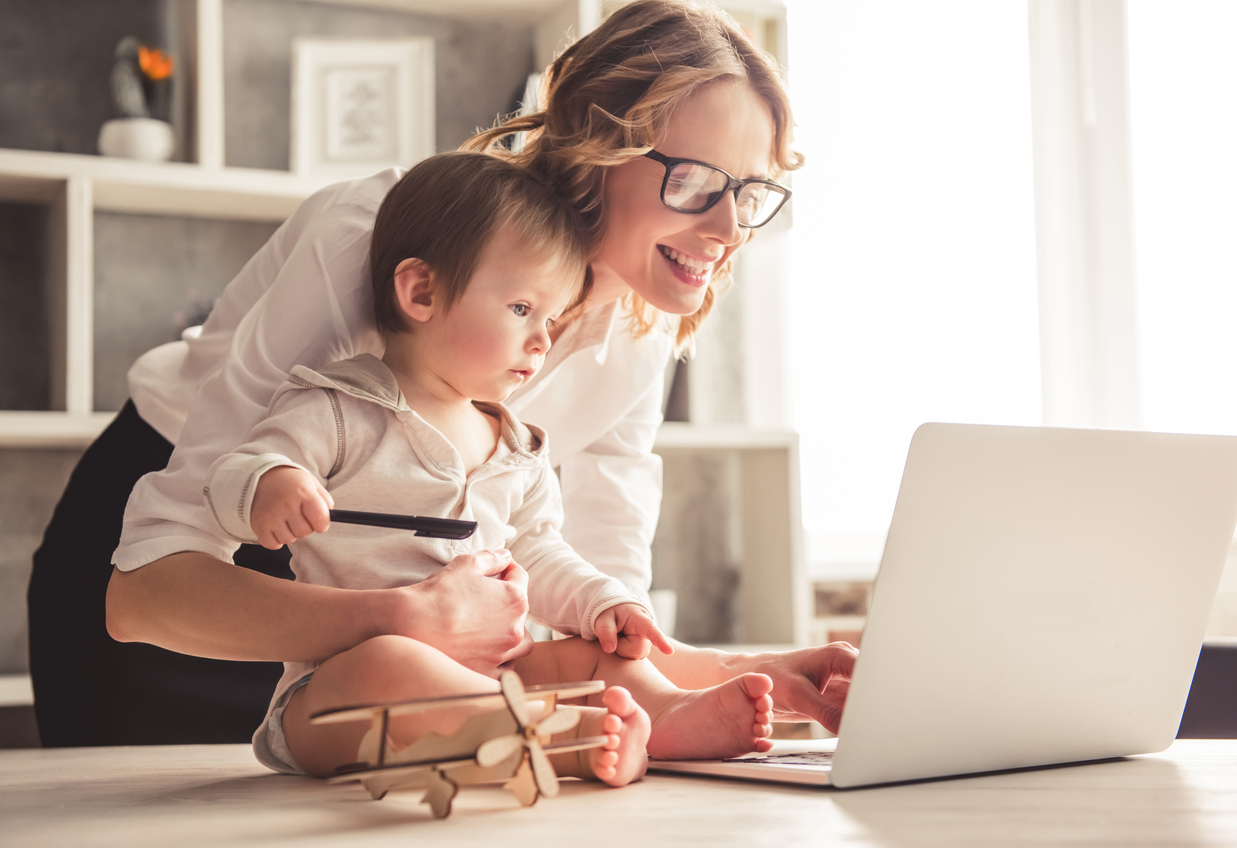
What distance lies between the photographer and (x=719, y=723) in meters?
0.87

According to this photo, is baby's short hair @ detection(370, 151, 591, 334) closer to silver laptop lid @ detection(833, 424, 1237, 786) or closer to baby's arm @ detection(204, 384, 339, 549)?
baby's arm @ detection(204, 384, 339, 549)

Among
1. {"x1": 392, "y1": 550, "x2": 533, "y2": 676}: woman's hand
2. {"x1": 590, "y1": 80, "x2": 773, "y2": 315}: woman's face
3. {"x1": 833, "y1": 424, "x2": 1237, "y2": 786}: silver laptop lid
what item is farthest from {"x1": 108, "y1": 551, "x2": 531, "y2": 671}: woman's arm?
{"x1": 590, "y1": 80, "x2": 773, "y2": 315}: woman's face

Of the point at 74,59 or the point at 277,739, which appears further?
the point at 74,59

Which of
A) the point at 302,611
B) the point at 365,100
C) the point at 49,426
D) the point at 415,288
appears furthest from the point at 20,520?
the point at 302,611

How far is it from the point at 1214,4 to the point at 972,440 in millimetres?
2619

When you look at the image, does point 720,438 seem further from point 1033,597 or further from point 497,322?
point 1033,597

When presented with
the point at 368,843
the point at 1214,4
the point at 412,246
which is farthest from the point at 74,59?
the point at 1214,4

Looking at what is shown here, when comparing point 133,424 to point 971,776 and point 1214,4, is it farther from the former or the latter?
point 1214,4

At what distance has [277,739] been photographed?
0.92 meters

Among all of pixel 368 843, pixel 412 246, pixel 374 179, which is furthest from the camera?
pixel 374 179

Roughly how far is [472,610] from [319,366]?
0.34m

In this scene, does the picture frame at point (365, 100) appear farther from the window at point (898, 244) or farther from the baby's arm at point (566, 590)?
the baby's arm at point (566, 590)

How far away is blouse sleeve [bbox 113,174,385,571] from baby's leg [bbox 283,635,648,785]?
21 centimetres

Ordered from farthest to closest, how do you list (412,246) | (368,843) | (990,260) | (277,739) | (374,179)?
(990,260)
(374,179)
(412,246)
(277,739)
(368,843)
